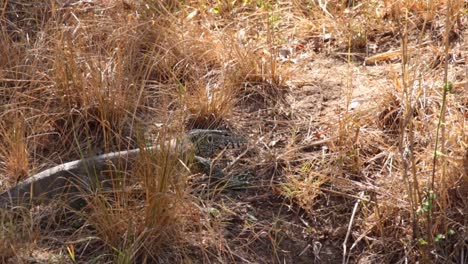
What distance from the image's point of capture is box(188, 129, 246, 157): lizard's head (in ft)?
12.9

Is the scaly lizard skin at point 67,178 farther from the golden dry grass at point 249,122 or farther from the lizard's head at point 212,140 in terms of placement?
the lizard's head at point 212,140

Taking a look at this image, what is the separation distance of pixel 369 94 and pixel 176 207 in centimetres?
139

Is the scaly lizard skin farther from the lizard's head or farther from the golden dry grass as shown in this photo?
the lizard's head

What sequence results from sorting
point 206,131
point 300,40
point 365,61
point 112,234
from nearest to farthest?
1. point 112,234
2. point 206,131
3. point 365,61
4. point 300,40

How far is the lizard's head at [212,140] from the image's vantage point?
3.94 metres

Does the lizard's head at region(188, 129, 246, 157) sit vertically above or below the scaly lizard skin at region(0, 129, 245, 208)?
below

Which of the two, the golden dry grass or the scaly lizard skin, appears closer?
the golden dry grass

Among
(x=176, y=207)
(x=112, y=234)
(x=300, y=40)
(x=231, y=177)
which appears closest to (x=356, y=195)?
(x=231, y=177)

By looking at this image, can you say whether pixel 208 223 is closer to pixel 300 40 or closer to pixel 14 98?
pixel 14 98

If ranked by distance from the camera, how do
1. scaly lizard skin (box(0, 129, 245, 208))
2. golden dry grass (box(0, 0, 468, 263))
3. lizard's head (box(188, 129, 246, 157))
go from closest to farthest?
golden dry grass (box(0, 0, 468, 263)), scaly lizard skin (box(0, 129, 245, 208)), lizard's head (box(188, 129, 246, 157))

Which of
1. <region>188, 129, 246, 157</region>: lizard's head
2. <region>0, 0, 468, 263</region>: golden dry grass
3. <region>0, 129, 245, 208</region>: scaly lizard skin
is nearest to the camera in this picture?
<region>0, 0, 468, 263</region>: golden dry grass

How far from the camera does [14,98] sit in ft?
13.6

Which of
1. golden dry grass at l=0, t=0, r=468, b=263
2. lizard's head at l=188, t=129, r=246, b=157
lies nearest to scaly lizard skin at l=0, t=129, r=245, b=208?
golden dry grass at l=0, t=0, r=468, b=263

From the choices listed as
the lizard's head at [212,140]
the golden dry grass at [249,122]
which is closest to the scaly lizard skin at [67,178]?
the golden dry grass at [249,122]
